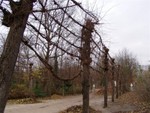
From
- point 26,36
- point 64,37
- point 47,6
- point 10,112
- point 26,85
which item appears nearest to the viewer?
point 47,6

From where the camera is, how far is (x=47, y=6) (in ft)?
23.1

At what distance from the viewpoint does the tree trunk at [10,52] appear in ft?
20.4

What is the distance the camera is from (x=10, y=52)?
638 cm

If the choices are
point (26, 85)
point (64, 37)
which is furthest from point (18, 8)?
point (26, 85)

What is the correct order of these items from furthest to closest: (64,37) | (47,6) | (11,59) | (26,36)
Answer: (64,37) < (26,36) < (47,6) < (11,59)

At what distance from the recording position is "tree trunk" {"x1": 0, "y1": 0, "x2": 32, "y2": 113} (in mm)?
6230

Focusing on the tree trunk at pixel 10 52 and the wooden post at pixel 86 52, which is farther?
the wooden post at pixel 86 52

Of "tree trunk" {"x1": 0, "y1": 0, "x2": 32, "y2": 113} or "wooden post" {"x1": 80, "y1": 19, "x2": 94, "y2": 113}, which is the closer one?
"tree trunk" {"x1": 0, "y1": 0, "x2": 32, "y2": 113}

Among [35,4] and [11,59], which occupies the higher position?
[35,4]

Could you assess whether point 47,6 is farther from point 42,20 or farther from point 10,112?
point 10,112

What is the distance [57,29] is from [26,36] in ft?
2.22

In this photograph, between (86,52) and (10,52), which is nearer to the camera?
(10,52)

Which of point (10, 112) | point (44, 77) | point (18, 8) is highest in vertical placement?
point (44, 77)

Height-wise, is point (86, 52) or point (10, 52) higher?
point (86, 52)
